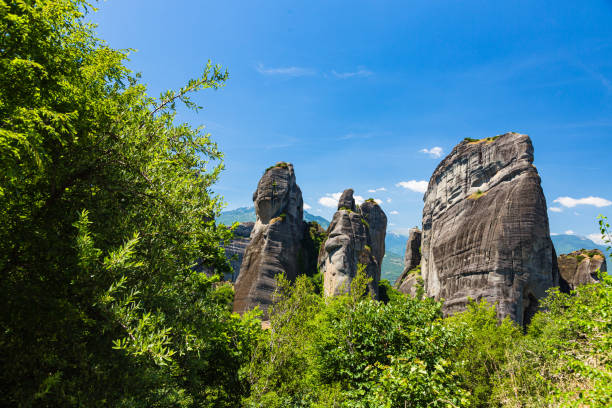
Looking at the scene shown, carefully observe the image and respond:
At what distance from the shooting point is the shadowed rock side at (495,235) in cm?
3919

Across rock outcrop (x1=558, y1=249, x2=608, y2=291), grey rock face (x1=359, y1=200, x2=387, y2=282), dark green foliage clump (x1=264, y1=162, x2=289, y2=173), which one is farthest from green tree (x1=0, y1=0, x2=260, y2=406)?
grey rock face (x1=359, y1=200, x2=387, y2=282)

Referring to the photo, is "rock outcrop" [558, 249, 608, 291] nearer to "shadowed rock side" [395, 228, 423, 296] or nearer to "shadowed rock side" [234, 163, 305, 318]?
"shadowed rock side" [395, 228, 423, 296]

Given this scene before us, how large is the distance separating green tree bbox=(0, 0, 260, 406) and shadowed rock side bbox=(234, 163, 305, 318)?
4539 cm

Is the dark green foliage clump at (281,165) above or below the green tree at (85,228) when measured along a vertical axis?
above

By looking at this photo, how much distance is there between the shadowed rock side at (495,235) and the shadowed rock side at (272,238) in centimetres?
2667

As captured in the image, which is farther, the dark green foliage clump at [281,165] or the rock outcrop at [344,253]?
the dark green foliage clump at [281,165]

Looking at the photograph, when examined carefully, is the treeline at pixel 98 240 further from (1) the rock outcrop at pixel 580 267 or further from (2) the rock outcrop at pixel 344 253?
(1) the rock outcrop at pixel 580 267

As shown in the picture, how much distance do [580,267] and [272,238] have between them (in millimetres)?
54034

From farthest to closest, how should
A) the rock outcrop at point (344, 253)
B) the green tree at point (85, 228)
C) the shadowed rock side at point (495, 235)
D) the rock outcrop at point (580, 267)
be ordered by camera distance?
the rock outcrop at point (344, 253) → the rock outcrop at point (580, 267) → the shadowed rock side at point (495, 235) → the green tree at point (85, 228)

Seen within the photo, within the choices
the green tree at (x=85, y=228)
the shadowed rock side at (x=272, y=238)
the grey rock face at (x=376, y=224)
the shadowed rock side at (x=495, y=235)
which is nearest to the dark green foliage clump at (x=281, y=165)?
the shadowed rock side at (x=272, y=238)

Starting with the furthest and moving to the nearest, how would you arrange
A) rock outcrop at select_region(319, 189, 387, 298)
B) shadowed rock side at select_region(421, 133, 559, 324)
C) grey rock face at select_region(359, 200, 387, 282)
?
grey rock face at select_region(359, 200, 387, 282) < rock outcrop at select_region(319, 189, 387, 298) < shadowed rock side at select_region(421, 133, 559, 324)

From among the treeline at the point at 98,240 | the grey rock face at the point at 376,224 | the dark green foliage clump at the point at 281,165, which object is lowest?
the treeline at the point at 98,240

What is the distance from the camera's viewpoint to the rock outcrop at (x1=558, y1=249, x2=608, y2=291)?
48375mm

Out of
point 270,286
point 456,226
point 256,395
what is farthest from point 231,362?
point 456,226
